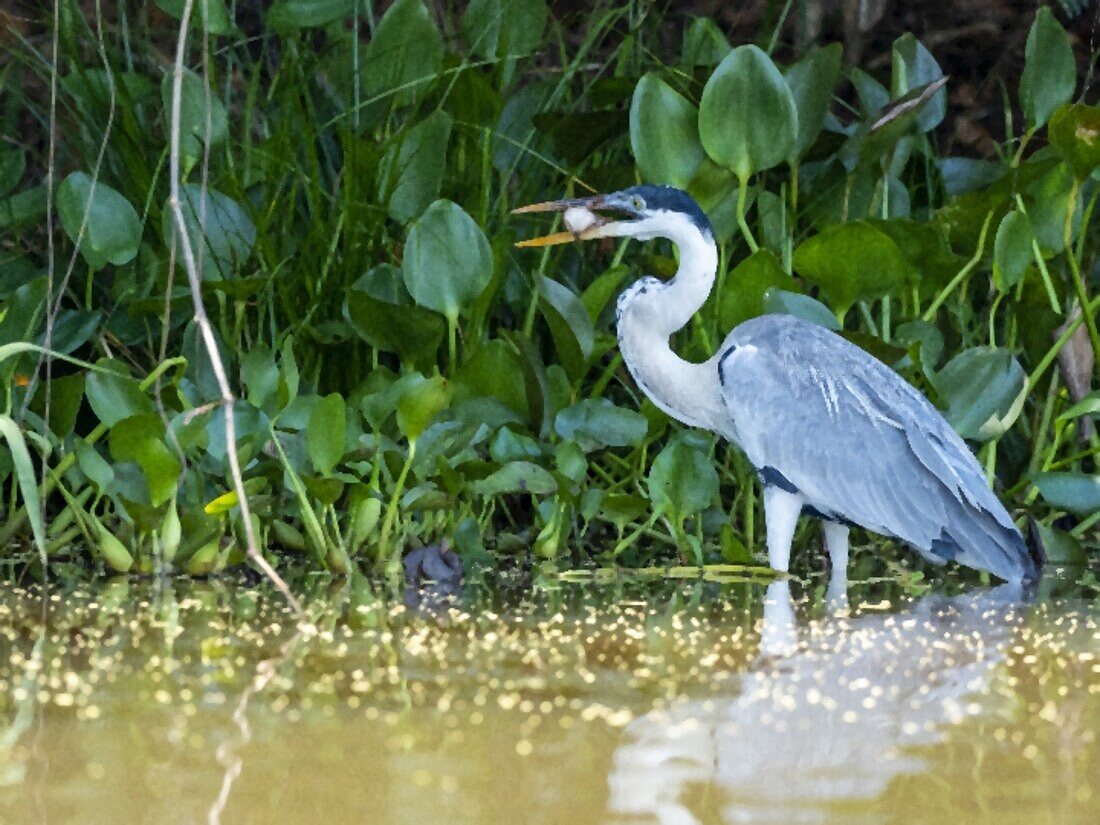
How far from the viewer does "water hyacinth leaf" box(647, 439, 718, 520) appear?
416 centimetres

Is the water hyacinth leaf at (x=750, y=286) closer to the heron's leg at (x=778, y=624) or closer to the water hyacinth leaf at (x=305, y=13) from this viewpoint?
the heron's leg at (x=778, y=624)

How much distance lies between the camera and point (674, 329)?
4359 mm

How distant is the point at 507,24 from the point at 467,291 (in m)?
0.88

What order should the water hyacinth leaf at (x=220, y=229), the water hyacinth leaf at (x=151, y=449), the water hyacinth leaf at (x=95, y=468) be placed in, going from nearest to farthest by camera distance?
the water hyacinth leaf at (x=151, y=449)
the water hyacinth leaf at (x=95, y=468)
the water hyacinth leaf at (x=220, y=229)

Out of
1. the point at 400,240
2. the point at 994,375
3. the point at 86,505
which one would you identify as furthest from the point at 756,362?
the point at 86,505

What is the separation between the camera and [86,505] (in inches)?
182

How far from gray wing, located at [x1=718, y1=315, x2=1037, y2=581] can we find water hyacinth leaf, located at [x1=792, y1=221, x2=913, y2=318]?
0.55 ft

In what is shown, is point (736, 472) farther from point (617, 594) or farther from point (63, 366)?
point (63, 366)

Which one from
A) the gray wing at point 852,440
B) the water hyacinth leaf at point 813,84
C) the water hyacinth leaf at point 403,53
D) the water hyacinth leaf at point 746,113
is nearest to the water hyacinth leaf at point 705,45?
the water hyacinth leaf at point 813,84

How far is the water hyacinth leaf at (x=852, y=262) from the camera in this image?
415 centimetres

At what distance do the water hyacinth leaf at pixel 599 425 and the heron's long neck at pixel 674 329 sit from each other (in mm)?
78

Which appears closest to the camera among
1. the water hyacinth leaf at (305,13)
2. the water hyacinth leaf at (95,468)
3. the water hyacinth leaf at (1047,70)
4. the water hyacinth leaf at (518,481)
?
the water hyacinth leaf at (95,468)

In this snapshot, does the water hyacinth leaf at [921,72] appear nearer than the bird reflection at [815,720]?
No

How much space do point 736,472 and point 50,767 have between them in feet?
9.38
